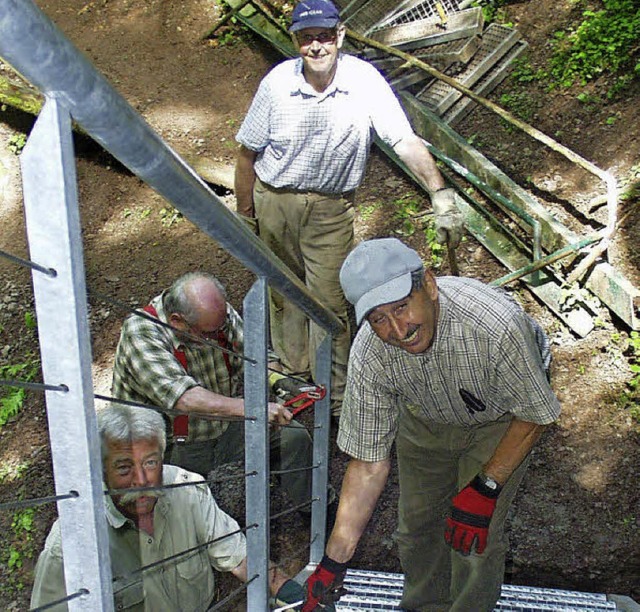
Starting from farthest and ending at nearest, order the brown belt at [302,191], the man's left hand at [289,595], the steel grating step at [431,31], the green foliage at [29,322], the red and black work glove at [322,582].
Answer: the steel grating step at [431,31] < the green foliage at [29,322] < the brown belt at [302,191] < the man's left hand at [289,595] < the red and black work glove at [322,582]

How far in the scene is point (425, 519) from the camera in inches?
142

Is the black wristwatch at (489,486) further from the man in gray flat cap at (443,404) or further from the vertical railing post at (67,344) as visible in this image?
the vertical railing post at (67,344)

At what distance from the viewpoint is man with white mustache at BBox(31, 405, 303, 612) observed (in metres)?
3.08

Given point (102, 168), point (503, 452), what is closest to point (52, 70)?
point (503, 452)

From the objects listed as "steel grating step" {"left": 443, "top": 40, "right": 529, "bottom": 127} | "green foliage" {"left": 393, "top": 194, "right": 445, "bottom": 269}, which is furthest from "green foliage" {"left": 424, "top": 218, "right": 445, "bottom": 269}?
"steel grating step" {"left": 443, "top": 40, "right": 529, "bottom": 127}

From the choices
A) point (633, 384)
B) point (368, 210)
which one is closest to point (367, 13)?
point (368, 210)

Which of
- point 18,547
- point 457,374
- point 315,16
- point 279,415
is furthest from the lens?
point 18,547

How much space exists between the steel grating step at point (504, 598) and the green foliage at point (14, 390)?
9.11 ft

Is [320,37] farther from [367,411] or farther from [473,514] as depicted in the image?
[473,514]

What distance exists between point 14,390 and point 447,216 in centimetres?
313

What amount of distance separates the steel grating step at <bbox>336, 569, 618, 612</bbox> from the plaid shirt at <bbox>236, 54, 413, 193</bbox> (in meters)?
2.10

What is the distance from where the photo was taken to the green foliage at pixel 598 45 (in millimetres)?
7062

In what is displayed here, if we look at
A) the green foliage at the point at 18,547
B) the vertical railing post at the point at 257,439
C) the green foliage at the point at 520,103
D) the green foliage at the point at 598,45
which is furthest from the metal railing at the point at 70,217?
the green foliage at the point at 598,45

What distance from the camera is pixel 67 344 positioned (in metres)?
1.27
